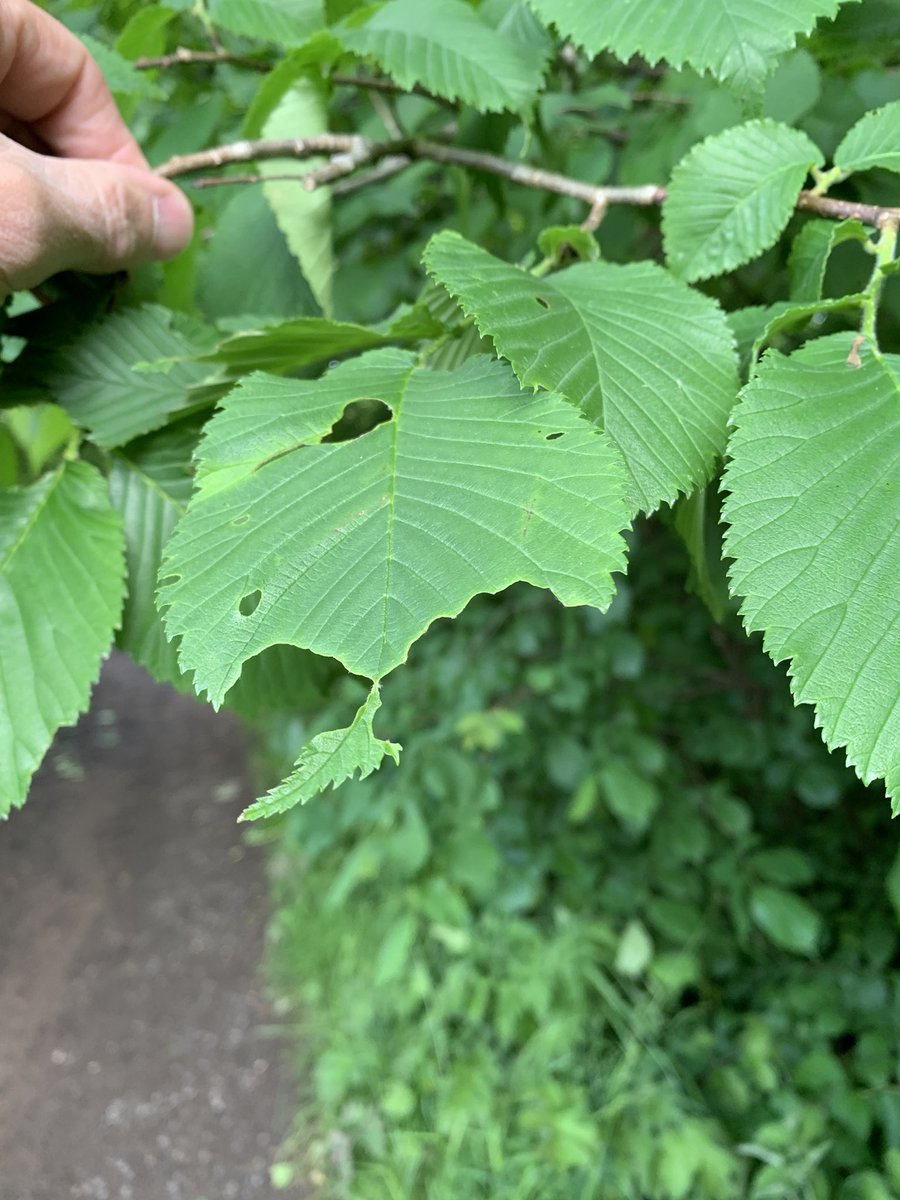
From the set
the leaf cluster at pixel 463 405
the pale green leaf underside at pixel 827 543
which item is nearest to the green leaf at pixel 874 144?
the leaf cluster at pixel 463 405

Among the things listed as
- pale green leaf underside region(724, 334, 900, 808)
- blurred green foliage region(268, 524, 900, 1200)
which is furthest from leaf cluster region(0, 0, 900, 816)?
blurred green foliage region(268, 524, 900, 1200)

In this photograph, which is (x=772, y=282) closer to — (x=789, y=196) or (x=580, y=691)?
(x=789, y=196)

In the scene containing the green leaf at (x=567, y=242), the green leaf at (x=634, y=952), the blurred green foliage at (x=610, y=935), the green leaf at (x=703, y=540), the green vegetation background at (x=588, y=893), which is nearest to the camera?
the green leaf at (x=703, y=540)

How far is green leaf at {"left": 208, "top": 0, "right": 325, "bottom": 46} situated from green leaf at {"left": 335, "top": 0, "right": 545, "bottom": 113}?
100 millimetres

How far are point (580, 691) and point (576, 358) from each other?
1.68 m

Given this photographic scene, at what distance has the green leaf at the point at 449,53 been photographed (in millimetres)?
813

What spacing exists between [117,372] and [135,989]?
3225 mm

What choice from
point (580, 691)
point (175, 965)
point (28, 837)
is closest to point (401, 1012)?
point (580, 691)

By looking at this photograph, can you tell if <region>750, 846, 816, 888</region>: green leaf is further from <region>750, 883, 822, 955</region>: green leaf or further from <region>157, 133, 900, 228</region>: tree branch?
<region>157, 133, 900, 228</region>: tree branch

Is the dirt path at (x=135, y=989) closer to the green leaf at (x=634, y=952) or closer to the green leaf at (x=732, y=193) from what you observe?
the green leaf at (x=634, y=952)

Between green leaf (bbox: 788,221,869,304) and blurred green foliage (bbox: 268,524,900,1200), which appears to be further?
blurred green foliage (bbox: 268,524,900,1200)

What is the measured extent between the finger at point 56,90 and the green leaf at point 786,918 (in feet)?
6.09

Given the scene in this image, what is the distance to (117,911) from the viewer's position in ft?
12.3

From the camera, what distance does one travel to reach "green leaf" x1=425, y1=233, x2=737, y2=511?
0.53 m
